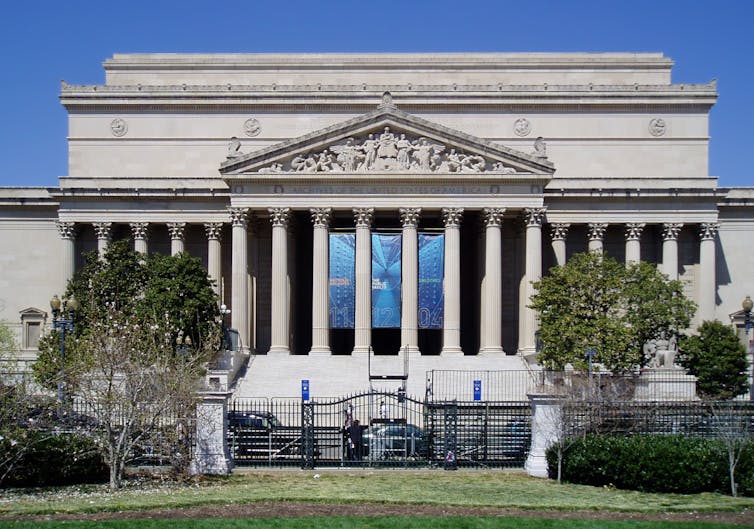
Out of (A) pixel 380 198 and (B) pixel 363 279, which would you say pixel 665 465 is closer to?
(B) pixel 363 279

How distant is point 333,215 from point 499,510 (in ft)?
133

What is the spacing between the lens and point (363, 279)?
2486 inches

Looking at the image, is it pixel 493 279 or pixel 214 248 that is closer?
pixel 493 279

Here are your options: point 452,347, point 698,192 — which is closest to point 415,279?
point 452,347

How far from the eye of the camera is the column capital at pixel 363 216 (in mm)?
63594

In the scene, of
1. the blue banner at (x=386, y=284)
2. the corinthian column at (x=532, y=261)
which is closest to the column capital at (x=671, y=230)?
the corinthian column at (x=532, y=261)

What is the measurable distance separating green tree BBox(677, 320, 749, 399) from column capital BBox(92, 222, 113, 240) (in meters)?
37.5

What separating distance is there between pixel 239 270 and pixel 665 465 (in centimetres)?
3768

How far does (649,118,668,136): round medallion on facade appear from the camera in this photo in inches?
3036

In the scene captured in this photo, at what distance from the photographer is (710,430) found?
36.0 meters

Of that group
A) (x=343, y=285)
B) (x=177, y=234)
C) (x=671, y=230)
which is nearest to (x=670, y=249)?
(x=671, y=230)

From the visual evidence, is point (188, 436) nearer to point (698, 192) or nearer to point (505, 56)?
point (698, 192)

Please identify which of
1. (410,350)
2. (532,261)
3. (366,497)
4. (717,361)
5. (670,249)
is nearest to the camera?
(366,497)

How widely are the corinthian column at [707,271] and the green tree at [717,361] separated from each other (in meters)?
9.93
